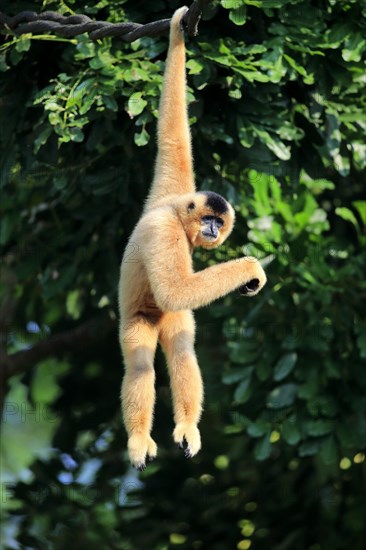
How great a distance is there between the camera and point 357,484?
31.8 ft

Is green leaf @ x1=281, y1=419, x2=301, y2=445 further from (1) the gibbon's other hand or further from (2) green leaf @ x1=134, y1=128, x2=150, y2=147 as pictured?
(1) the gibbon's other hand

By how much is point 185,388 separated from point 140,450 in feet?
1.34

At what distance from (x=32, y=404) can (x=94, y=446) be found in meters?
0.74

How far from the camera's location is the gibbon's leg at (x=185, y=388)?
5641mm

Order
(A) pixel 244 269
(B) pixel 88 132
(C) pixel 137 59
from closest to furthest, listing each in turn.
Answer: (A) pixel 244 269 < (C) pixel 137 59 < (B) pixel 88 132

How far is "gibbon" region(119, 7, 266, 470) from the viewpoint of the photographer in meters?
5.48

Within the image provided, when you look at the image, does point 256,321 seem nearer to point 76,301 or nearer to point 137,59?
point 76,301

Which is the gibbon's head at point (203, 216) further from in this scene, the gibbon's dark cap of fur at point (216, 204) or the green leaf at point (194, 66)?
the green leaf at point (194, 66)

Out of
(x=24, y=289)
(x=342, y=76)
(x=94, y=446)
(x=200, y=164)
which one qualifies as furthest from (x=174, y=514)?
(x=342, y=76)

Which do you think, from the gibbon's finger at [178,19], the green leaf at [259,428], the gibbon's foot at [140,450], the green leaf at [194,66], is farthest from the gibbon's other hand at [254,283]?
the green leaf at [259,428]

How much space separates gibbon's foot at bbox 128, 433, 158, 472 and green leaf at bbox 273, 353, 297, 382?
9.30ft

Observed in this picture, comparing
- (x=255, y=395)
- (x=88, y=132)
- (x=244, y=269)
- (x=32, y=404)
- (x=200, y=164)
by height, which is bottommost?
(x=32, y=404)

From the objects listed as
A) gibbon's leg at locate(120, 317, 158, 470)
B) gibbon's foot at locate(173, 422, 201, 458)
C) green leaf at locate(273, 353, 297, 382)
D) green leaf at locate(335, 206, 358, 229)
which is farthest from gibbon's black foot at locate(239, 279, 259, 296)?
green leaf at locate(335, 206, 358, 229)

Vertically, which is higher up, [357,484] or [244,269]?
[244,269]
